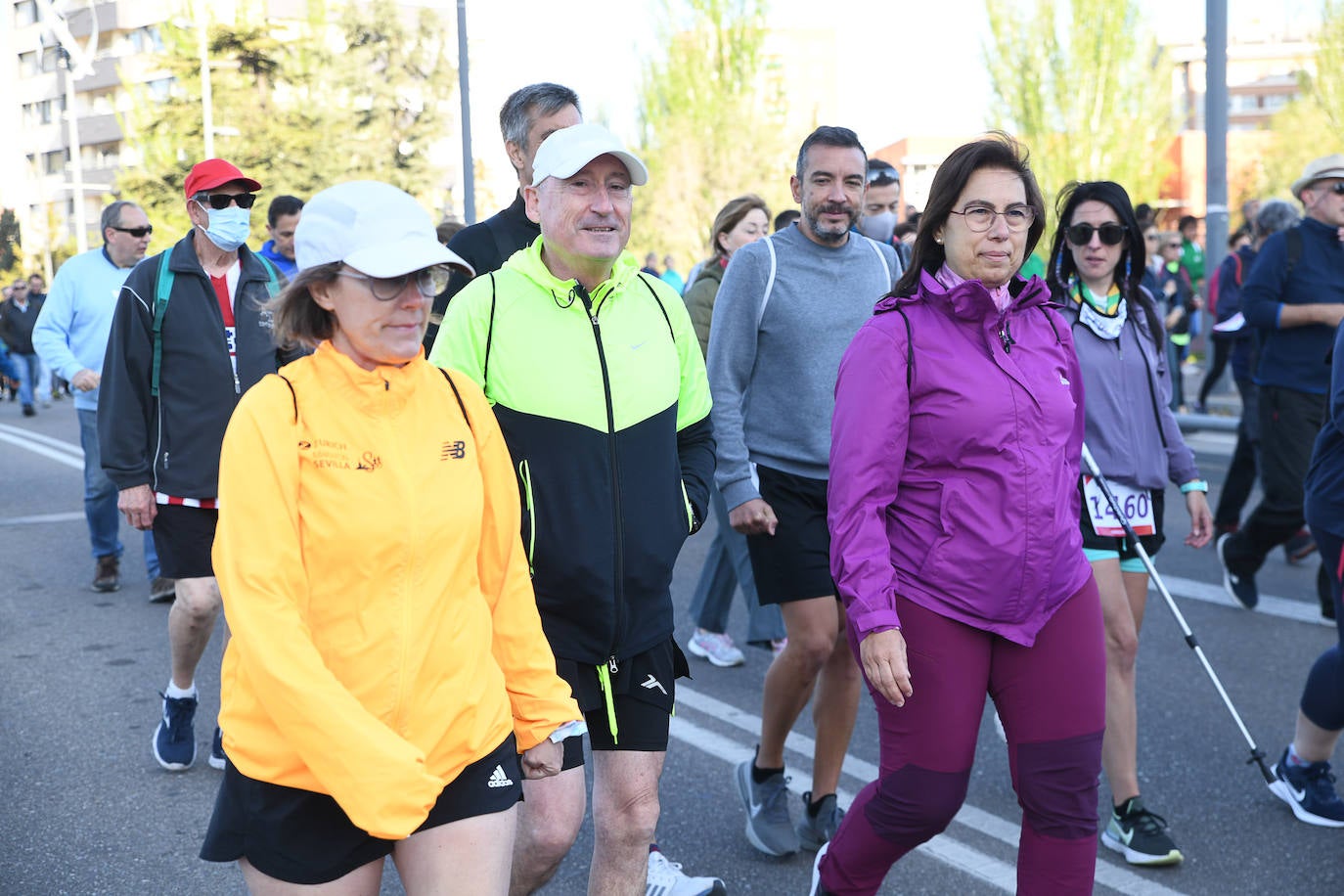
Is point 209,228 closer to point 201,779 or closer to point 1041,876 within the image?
point 201,779

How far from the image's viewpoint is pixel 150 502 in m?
5.21

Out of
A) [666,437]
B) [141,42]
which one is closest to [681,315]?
[666,437]

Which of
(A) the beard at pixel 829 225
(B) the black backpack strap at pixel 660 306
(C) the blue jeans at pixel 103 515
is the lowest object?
(C) the blue jeans at pixel 103 515

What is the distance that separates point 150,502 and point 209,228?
3.41 ft

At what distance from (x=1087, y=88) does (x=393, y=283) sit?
116ft

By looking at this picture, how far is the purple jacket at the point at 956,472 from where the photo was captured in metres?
3.11

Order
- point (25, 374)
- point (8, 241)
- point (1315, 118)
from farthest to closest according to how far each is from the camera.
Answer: point (8, 241)
point (1315, 118)
point (25, 374)

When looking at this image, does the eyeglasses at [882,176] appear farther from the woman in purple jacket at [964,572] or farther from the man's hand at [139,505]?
the woman in purple jacket at [964,572]

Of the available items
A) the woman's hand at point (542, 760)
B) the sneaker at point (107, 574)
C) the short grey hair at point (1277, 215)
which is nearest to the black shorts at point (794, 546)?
the woman's hand at point (542, 760)

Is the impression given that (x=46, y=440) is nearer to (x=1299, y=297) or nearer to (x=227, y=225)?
(x=227, y=225)

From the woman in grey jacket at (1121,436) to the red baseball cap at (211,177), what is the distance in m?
2.97

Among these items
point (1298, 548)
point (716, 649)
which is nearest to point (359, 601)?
point (716, 649)

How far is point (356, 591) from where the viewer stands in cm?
243

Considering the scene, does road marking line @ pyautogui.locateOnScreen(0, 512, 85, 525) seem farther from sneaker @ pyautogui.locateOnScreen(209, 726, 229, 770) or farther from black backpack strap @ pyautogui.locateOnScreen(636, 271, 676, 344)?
black backpack strap @ pyautogui.locateOnScreen(636, 271, 676, 344)
